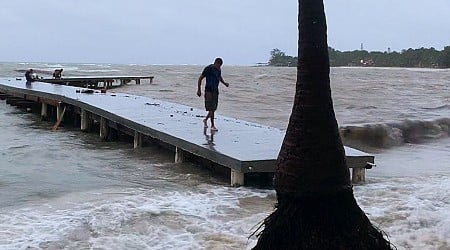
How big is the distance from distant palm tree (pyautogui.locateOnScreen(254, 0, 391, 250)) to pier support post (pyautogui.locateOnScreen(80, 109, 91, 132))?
612 inches

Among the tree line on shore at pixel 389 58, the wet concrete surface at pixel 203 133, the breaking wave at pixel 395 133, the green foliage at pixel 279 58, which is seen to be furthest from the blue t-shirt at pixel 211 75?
the green foliage at pixel 279 58

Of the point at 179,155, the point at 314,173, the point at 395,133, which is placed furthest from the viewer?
the point at 395,133

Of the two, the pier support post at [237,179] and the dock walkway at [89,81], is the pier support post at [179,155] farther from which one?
the dock walkway at [89,81]

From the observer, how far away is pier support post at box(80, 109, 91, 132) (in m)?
18.7

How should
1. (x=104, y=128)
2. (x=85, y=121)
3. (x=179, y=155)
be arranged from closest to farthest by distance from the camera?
(x=179, y=155), (x=104, y=128), (x=85, y=121)

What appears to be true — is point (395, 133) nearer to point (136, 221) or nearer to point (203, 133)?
point (203, 133)

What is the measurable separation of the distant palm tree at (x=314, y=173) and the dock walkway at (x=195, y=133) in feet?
17.8

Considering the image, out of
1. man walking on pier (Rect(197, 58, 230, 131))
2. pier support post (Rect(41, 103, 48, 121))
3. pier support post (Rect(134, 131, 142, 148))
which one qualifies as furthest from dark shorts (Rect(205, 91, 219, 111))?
pier support post (Rect(41, 103, 48, 121))

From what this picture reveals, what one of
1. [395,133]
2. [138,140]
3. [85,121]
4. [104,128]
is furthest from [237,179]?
[85,121]

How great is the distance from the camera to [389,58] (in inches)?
5699

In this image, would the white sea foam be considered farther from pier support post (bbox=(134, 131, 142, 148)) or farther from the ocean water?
pier support post (bbox=(134, 131, 142, 148))

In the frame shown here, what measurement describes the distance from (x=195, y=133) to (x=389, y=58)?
139148 millimetres

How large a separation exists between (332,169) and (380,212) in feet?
14.9

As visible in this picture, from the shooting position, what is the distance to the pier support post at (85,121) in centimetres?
1872
